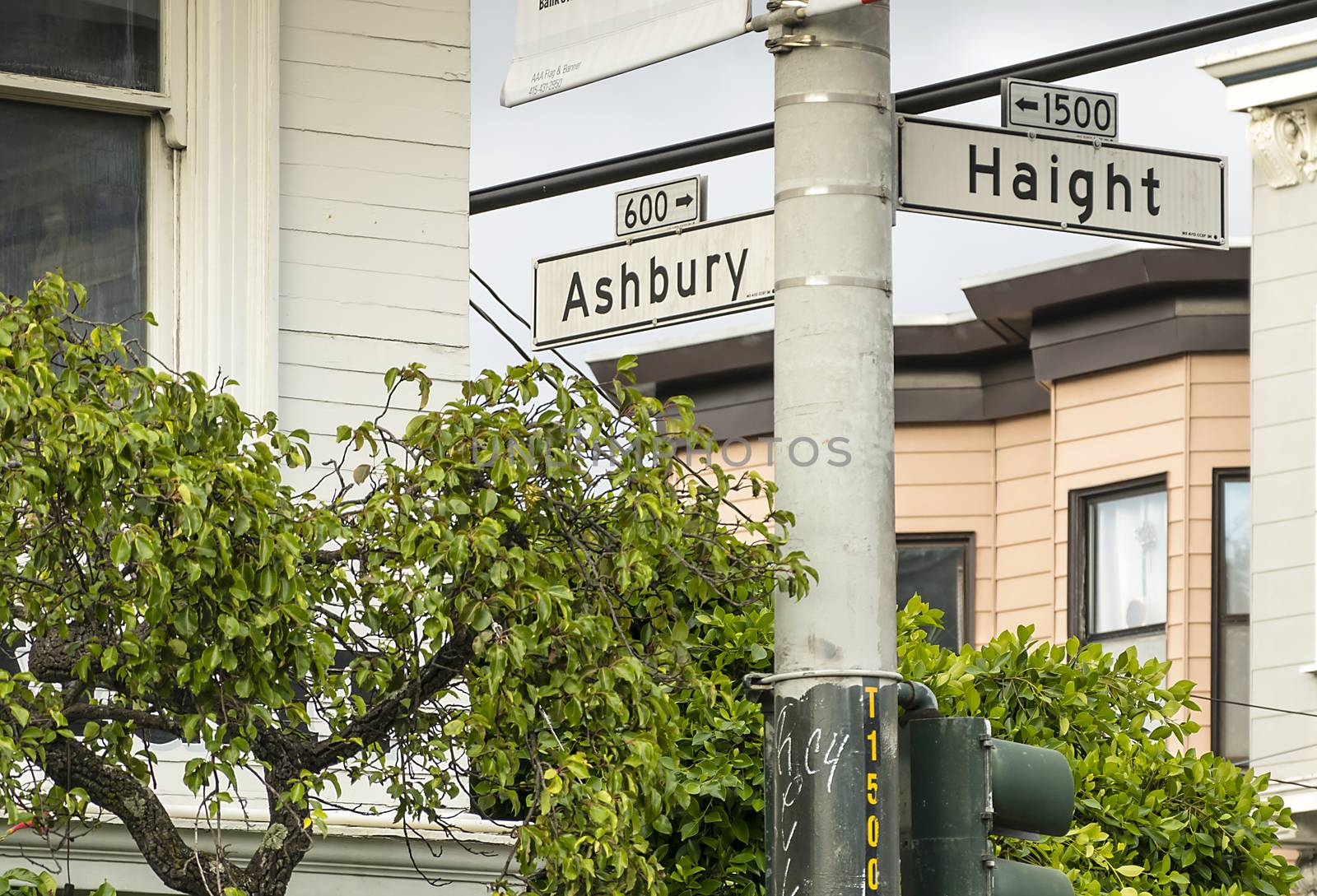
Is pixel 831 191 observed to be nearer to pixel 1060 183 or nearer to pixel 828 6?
pixel 828 6

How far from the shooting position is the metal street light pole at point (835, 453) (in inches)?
194

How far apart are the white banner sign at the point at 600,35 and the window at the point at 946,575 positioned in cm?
1638

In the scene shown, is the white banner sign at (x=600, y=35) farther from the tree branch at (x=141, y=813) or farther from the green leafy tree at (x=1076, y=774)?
the green leafy tree at (x=1076, y=774)

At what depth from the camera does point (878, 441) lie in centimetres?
520

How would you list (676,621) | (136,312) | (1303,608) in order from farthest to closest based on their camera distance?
(1303,608)
(136,312)
(676,621)

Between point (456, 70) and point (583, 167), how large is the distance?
0.80 m

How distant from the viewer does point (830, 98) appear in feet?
17.5

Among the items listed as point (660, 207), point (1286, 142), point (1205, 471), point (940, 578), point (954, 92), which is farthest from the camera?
point (940, 578)

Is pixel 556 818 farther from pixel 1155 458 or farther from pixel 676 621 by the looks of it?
pixel 1155 458

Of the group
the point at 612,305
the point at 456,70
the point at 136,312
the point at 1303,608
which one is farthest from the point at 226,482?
the point at 1303,608

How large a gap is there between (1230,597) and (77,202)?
41.5 feet

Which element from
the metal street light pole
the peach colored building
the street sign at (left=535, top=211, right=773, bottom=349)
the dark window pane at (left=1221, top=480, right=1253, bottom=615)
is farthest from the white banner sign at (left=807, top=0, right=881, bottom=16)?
the dark window pane at (left=1221, top=480, right=1253, bottom=615)

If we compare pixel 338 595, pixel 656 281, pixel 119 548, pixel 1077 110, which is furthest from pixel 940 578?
pixel 119 548

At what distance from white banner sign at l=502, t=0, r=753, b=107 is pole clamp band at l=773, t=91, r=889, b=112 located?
0.69 ft
